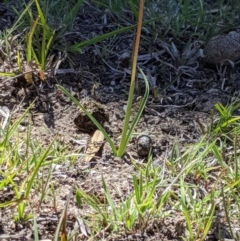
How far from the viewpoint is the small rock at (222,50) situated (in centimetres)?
206

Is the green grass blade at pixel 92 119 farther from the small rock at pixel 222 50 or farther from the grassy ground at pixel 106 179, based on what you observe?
the small rock at pixel 222 50

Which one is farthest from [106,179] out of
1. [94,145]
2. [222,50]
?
[222,50]

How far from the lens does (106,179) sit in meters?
1.62

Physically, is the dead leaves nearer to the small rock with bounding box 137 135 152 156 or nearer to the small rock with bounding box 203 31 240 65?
the small rock with bounding box 137 135 152 156

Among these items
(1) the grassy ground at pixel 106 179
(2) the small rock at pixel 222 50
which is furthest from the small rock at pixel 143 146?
(2) the small rock at pixel 222 50

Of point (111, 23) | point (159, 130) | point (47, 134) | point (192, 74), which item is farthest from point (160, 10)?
point (47, 134)

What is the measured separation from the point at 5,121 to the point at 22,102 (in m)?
0.13

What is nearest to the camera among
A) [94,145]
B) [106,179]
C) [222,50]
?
[106,179]

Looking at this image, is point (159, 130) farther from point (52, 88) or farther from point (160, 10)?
point (160, 10)

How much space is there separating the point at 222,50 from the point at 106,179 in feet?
2.38

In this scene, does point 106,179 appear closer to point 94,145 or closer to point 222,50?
point 94,145

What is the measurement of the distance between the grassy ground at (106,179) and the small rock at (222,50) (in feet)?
0.21

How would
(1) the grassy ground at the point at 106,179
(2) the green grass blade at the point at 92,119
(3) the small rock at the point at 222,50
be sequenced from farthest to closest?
(3) the small rock at the point at 222,50 → (2) the green grass blade at the point at 92,119 → (1) the grassy ground at the point at 106,179

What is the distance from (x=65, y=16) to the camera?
217cm
